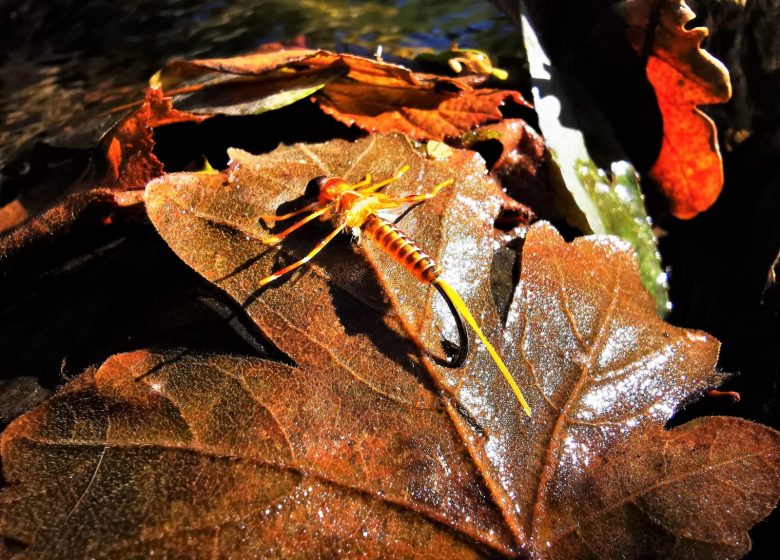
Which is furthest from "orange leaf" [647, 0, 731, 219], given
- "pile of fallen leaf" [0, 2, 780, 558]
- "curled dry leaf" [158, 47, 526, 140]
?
"pile of fallen leaf" [0, 2, 780, 558]

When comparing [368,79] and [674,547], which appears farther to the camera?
[368,79]

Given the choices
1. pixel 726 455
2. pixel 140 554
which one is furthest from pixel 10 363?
pixel 726 455

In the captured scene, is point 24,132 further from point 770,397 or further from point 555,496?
point 770,397

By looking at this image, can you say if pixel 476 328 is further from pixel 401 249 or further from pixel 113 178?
pixel 113 178

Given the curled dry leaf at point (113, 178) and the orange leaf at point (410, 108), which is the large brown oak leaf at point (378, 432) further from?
the orange leaf at point (410, 108)

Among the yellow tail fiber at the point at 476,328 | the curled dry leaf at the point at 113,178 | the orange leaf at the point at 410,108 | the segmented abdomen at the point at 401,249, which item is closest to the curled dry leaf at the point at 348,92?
the orange leaf at the point at 410,108
